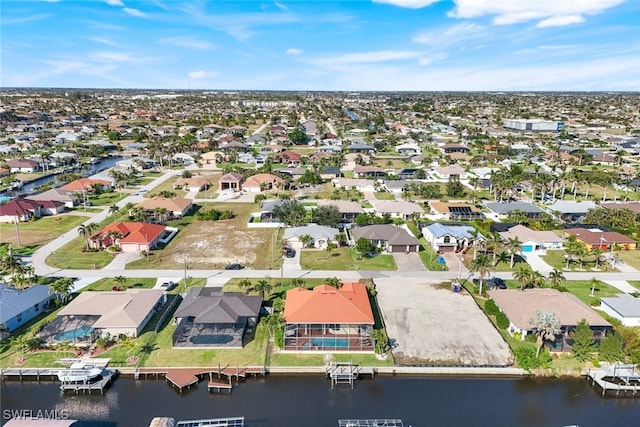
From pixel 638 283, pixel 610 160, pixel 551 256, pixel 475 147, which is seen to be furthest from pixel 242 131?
pixel 638 283

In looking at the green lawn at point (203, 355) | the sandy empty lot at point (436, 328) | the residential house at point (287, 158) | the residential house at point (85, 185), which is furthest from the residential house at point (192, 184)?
the green lawn at point (203, 355)

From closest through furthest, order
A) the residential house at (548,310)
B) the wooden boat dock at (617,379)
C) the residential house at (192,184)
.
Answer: the wooden boat dock at (617,379), the residential house at (548,310), the residential house at (192,184)

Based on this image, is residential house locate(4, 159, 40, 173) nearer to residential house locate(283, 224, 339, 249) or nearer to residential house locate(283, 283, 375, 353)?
residential house locate(283, 224, 339, 249)

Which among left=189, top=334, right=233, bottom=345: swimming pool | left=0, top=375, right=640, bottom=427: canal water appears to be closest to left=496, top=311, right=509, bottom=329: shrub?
left=0, top=375, right=640, bottom=427: canal water

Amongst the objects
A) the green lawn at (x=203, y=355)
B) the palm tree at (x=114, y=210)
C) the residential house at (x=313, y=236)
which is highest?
the palm tree at (x=114, y=210)

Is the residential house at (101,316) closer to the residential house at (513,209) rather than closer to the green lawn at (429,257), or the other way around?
the green lawn at (429,257)

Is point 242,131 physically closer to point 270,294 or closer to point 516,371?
point 270,294

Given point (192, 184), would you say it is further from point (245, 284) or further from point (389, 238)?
point (245, 284)

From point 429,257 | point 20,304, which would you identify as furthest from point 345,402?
point 20,304
